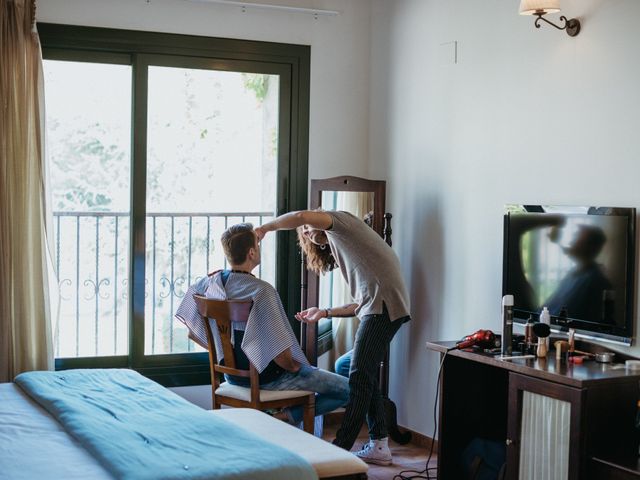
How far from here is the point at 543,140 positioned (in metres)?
3.67

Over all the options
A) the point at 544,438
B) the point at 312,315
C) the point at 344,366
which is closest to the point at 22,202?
the point at 312,315

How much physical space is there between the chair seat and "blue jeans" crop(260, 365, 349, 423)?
2 centimetres

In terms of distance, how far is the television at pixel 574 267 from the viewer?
3184 mm

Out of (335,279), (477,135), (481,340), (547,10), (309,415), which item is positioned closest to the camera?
(547,10)

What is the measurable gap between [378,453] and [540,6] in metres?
2.14

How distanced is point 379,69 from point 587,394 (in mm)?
2624

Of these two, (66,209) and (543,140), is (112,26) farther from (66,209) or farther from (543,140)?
(543,140)

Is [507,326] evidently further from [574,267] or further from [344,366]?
[344,366]

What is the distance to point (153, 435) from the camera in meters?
2.47

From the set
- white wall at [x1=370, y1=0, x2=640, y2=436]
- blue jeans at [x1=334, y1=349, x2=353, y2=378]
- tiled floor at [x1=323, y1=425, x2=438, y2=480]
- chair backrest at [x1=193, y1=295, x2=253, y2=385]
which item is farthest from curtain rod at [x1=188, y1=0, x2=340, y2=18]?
tiled floor at [x1=323, y1=425, x2=438, y2=480]

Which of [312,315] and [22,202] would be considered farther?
[312,315]

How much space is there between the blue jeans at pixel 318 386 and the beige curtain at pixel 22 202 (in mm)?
1288

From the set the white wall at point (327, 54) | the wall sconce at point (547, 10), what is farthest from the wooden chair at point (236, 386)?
the wall sconce at point (547, 10)

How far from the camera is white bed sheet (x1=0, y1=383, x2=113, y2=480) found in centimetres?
219
